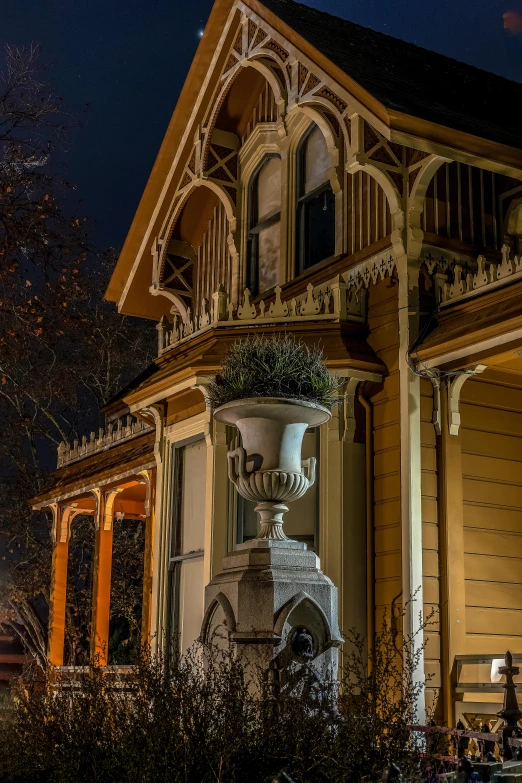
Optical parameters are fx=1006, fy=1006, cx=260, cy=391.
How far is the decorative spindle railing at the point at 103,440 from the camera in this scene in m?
15.5

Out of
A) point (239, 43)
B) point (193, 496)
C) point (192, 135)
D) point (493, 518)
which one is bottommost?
point (493, 518)

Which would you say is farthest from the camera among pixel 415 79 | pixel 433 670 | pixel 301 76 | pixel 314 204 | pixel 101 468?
pixel 101 468

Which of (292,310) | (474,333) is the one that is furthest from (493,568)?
(292,310)

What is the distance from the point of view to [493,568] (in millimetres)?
10016

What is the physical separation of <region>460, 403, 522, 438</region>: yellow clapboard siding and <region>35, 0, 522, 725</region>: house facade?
0.06ft

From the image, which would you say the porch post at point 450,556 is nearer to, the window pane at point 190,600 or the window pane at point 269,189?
the window pane at point 190,600

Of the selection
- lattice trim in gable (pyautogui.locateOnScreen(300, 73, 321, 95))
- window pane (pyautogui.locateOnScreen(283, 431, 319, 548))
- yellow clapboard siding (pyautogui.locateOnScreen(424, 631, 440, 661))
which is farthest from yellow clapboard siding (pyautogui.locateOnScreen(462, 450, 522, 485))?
lattice trim in gable (pyautogui.locateOnScreen(300, 73, 321, 95))

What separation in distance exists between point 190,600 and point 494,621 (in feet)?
11.5

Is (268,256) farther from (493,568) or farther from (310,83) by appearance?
(493,568)

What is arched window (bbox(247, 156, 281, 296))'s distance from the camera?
12.6 m

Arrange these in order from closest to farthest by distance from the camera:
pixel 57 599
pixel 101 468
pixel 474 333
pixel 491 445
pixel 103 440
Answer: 1. pixel 474 333
2. pixel 491 445
3. pixel 101 468
4. pixel 103 440
5. pixel 57 599

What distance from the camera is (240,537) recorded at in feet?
34.5

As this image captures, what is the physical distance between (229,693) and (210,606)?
1676 mm

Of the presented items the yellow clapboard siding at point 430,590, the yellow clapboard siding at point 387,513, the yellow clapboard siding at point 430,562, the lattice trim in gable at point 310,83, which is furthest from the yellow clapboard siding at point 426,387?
the lattice trim in gable at point 310,83
